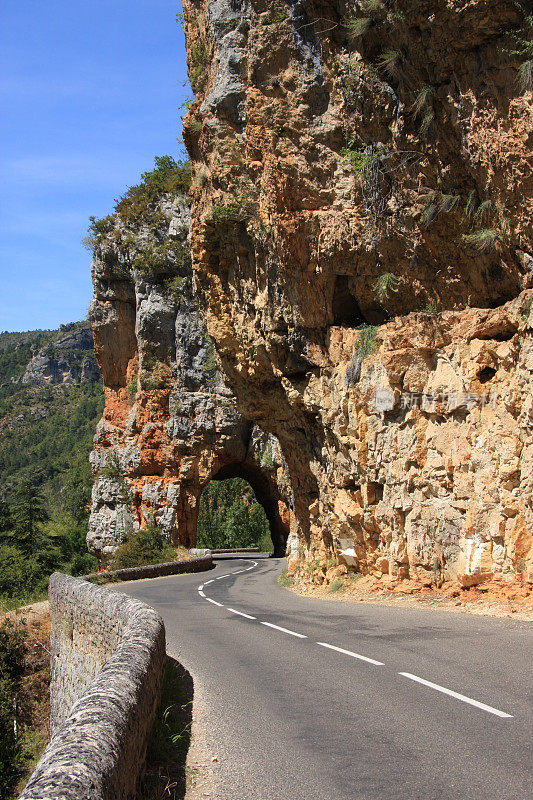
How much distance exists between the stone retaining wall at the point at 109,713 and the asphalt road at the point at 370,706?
0.71 m

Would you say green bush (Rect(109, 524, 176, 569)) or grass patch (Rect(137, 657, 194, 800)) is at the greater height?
grass patch (Rect(137, 657, 194, 800))

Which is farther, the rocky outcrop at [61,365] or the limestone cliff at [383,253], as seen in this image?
the rocky outcrop at [61,365]

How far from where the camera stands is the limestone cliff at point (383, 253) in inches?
493

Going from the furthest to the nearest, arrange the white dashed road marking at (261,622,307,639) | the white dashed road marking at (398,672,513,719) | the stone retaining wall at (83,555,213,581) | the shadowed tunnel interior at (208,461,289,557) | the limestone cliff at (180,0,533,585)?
1. the shadowed tunnel interior at (208,461,289,557)
2. the stone retaining wall at (83,555,213,581)
3. the limestone cliff at (180,0,533,585)
4. the white dashed road marking at (261,622,307,639)
5. the white dashed road marking at (398,672,513,719)

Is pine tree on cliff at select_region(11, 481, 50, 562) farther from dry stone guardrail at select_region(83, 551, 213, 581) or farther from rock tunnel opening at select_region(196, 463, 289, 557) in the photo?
rock tunnel opening at select_region(196, 463, 289, 557)

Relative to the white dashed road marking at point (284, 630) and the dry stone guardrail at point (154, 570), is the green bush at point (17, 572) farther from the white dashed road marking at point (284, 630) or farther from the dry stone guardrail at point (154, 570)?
the white dashed road marking at point (284, 630)

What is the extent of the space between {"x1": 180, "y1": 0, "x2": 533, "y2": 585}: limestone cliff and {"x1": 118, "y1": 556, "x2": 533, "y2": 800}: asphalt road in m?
3.41

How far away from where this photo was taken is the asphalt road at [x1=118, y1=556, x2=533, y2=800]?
417 cm

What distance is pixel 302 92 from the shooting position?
16.7 metres

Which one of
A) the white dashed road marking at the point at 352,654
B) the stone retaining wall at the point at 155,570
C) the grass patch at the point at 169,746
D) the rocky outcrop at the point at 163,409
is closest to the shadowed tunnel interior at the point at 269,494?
the rocky outcrop at the point at 163,409

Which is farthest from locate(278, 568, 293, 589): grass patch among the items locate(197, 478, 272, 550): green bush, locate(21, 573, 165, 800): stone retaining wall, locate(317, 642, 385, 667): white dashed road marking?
locate(197, 478, 272, 550): green bush

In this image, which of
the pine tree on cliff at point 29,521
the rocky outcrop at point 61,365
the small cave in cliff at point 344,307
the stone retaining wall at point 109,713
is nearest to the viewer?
the stone retaining wall at point 109,713

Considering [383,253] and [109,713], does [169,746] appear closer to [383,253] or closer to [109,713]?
[109,713]

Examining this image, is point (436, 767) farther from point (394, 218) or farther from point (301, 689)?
point (394, 218)
